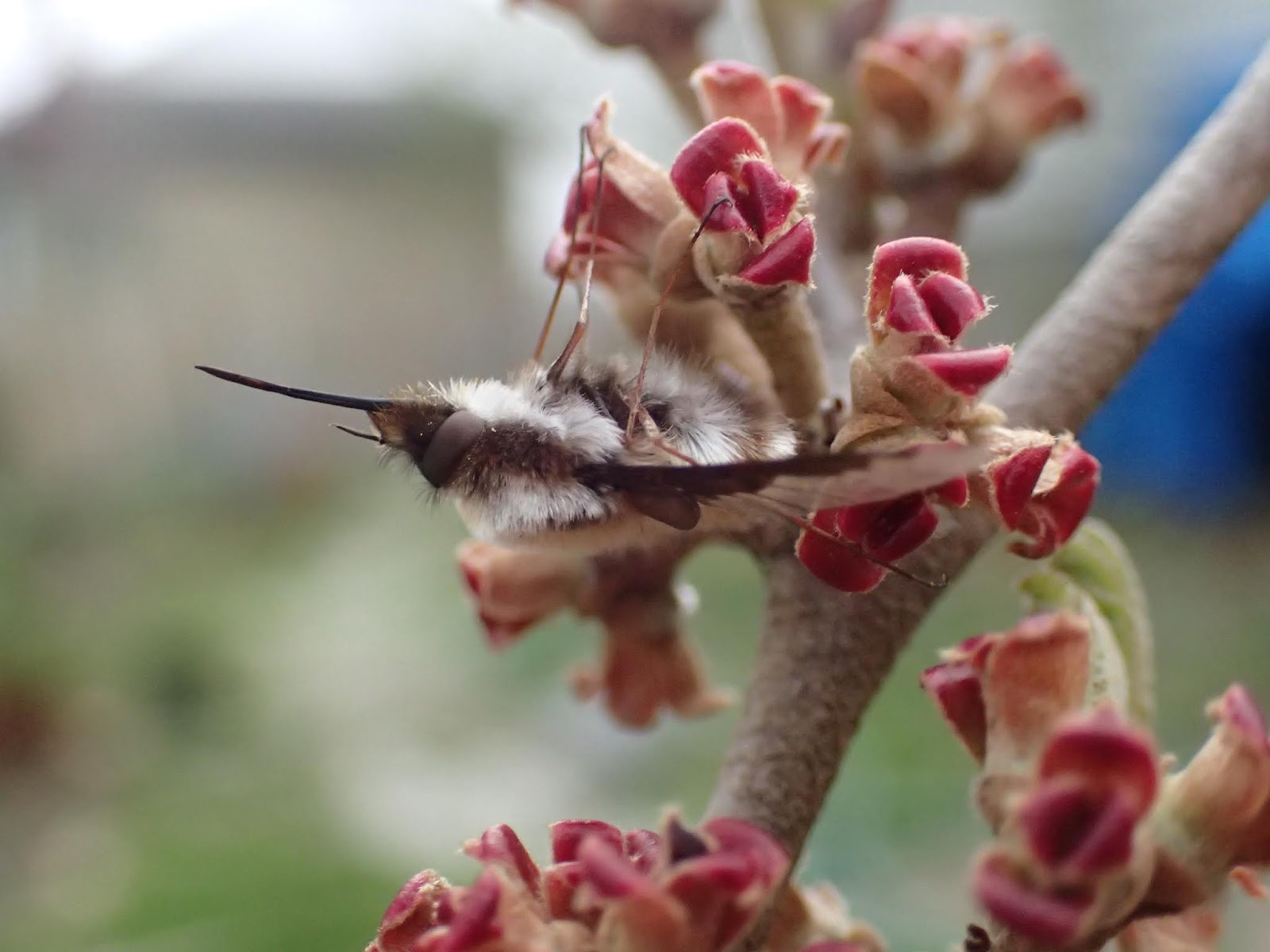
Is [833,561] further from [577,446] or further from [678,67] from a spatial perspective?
[678,67]

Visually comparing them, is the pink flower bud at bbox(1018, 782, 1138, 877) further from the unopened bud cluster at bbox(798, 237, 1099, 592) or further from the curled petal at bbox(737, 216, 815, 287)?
the curled petal at bbox(737, 216, 815, 287)

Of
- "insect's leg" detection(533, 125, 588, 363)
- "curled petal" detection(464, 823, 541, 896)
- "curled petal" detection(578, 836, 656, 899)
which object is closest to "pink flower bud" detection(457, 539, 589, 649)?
"insect's leg" detection(533, 125, 588, 363)

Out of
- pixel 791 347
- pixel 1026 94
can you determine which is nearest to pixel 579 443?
pixel 791 347

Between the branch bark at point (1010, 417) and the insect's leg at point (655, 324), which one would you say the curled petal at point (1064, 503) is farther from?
the insect's leg at point (655, 324)

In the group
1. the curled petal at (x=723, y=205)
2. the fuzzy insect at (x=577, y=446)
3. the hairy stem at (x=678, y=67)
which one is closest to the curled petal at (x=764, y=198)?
the curled petal at (x=723, y=205)

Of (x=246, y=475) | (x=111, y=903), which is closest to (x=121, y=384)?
(x=246, y=475)
